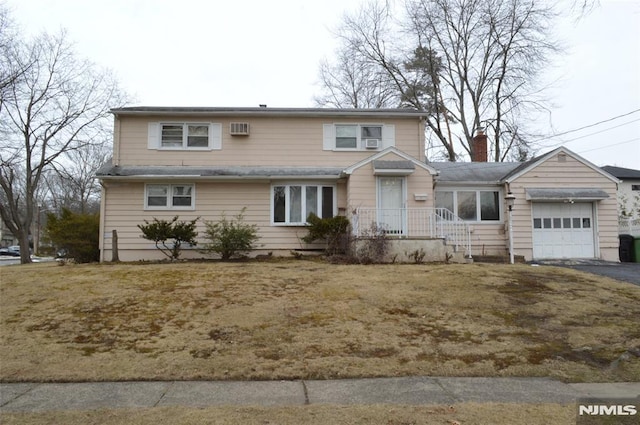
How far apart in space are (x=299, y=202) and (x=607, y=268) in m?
10.7

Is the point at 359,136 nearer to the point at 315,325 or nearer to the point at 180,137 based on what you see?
the point at 180,137

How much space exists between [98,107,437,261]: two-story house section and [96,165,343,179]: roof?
0.04m

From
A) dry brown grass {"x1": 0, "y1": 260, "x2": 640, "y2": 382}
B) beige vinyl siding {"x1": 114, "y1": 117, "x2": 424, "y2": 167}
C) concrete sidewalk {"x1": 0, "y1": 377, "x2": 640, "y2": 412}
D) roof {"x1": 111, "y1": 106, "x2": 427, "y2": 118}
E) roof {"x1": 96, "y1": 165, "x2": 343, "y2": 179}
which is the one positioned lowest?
concrete sidewalk {"x1": 0, "y1": 377, "x2": 640, "y2": 412}

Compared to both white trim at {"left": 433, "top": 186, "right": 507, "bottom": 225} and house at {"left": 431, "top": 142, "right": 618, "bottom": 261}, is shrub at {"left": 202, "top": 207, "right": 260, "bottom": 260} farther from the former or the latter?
house at {"left": 431, "top": 142, "right": 618, "bottom": 261}

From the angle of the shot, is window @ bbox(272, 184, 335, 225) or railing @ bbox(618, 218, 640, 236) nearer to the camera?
window @ bbox(272, 184, 335, 225)

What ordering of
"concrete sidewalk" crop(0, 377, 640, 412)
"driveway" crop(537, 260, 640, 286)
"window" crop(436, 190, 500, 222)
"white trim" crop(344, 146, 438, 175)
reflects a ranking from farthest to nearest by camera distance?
"window" crop(436, 190, 500, 222)
"white trim" crop(344, 146, 438, 175)
"driveway" crop(537, 260, 640, 286)
"concrete sidewalk" crop(0, 377, 640, 412)

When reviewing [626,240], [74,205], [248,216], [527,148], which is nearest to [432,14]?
[527,148]

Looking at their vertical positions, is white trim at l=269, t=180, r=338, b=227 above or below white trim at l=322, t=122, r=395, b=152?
below

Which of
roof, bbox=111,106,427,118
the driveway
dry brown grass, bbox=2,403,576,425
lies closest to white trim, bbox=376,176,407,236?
roof, bbox=111,106,427,118

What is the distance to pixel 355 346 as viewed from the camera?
6379 millimetres

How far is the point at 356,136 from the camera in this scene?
16.6m

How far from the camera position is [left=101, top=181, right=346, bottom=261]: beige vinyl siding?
50.4ft

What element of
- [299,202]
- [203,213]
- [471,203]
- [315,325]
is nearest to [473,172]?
[471,203]

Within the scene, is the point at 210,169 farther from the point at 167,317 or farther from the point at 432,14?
the point at 432,14
